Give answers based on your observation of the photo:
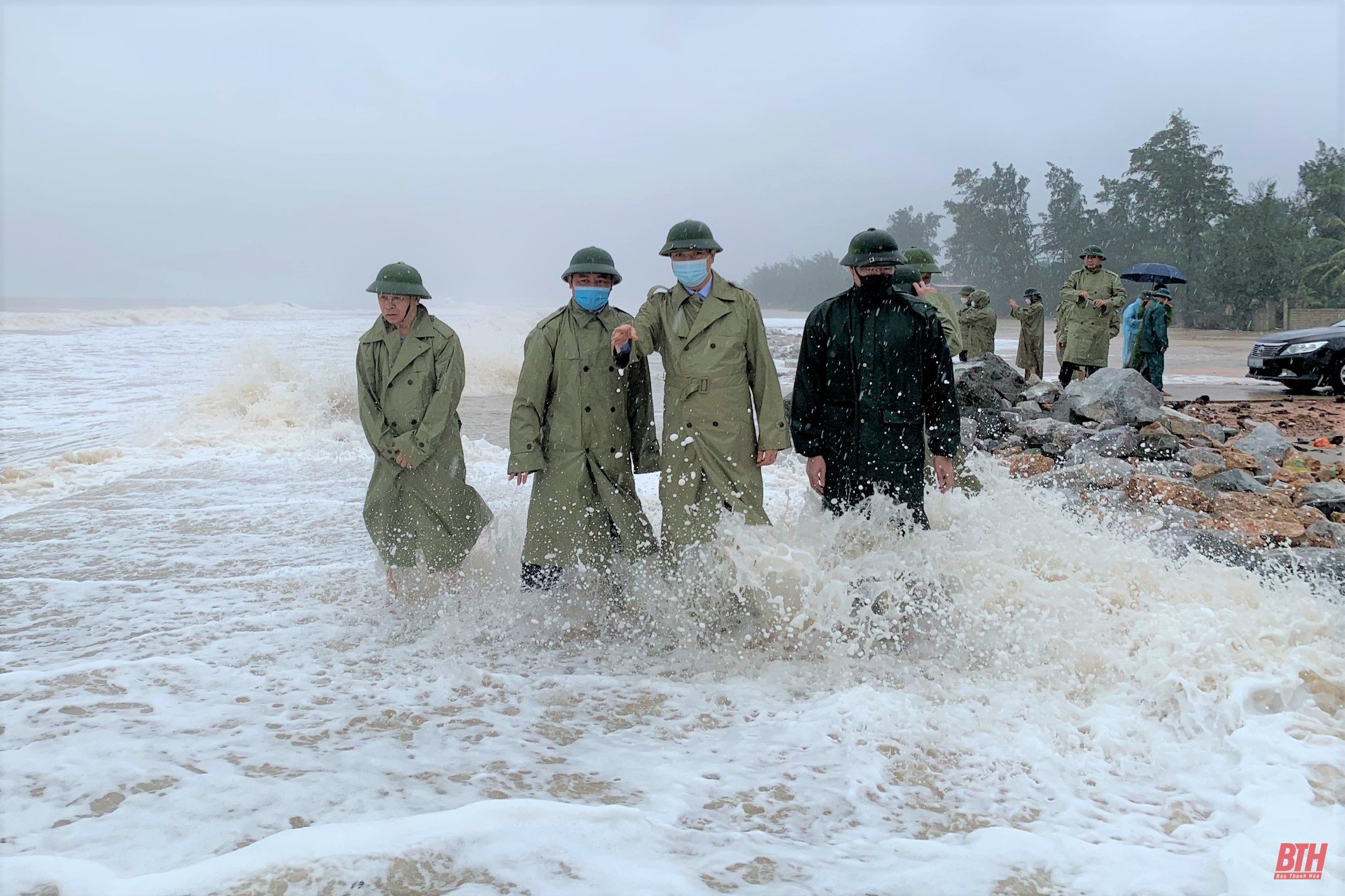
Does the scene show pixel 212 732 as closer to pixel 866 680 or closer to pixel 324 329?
pixel 866 680

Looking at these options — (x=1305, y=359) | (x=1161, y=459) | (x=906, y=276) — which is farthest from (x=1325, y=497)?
(x=1305, y=359)

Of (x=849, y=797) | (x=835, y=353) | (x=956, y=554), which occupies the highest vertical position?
(x=835, y=353)

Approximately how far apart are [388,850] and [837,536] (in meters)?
2.43

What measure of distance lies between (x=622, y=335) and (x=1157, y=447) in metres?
5.86

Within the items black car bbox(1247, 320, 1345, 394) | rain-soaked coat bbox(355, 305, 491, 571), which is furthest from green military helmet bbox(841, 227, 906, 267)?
black car bbox(1247, 320, 1345, 394)

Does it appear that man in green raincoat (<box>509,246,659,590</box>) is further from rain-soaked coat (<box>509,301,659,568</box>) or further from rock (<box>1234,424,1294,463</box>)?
rock (<box>1234,424,1294,463</box>)

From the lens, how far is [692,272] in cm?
438

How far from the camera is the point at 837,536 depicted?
4289mm

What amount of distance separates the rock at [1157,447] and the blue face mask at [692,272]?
5.33 metres

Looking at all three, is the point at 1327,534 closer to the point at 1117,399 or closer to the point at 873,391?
the point at 1117,399

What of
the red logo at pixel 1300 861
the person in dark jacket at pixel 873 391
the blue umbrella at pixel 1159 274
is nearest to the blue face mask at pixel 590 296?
the person in dark jacket at pixel 873 391

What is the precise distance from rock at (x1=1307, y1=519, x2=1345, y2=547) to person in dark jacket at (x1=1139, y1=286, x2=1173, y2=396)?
5.77 metres

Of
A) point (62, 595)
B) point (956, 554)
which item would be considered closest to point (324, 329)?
point (62, 595)

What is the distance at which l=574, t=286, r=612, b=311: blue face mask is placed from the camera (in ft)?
14.9
